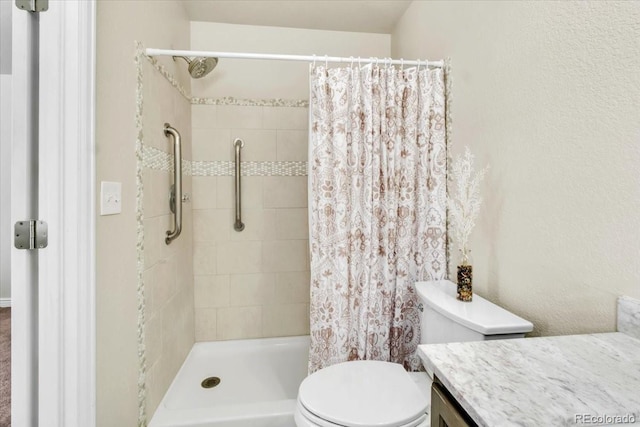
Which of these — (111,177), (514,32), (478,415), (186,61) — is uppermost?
(186,61)

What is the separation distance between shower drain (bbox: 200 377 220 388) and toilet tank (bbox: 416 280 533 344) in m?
1.32

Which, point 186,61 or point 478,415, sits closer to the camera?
point 478,415

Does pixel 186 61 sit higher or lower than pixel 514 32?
higher

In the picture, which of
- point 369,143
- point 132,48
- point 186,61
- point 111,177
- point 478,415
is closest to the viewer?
point 478,415

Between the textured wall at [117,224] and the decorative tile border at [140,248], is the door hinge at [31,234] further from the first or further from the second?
the decorative tile border at [140,248]

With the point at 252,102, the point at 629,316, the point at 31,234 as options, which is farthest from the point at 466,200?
the point at 252,102

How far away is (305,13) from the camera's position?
2.13 m

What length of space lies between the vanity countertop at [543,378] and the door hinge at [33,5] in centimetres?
136

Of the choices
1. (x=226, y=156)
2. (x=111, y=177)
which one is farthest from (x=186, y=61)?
(x=111, y=177)

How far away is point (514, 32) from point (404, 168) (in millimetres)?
671

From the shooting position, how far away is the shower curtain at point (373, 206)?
59.1 inches

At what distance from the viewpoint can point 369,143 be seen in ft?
4.95

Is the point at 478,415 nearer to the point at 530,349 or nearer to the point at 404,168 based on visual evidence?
the point at 530,349

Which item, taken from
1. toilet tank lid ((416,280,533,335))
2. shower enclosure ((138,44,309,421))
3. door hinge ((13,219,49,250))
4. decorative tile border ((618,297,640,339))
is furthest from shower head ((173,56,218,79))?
decorative tile border ((618,297,640,339))
